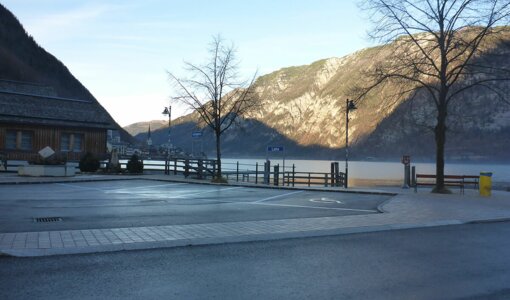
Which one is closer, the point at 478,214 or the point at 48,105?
the point at 478,214

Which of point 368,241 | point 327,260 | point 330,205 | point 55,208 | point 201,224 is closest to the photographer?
point 327,260

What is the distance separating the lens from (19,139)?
118 ft

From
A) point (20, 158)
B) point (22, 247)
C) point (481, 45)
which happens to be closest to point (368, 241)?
point (22, 247)

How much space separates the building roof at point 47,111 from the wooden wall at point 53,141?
510 millimetres

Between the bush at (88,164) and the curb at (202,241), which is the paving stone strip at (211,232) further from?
the bush at (88,164)

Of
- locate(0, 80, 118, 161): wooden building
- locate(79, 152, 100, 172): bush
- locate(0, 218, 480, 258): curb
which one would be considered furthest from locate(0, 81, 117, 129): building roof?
locate(0, 218, 480, 258): curb

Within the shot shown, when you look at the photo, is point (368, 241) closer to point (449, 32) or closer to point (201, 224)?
point (201, 224)

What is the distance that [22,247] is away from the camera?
786cm

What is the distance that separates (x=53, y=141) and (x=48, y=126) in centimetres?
122

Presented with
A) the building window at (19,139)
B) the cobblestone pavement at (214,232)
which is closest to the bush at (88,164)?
the building window at (19,139)

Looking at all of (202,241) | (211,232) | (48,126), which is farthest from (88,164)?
(202,241)

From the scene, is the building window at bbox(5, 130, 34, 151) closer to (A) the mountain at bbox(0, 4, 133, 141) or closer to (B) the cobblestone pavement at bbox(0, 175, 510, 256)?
(B) the cobblestone pavement at bbox(0, 175, 510, 256)

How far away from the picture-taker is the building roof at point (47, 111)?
3584 centimetres

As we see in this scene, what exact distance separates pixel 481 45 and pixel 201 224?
20410 mm
